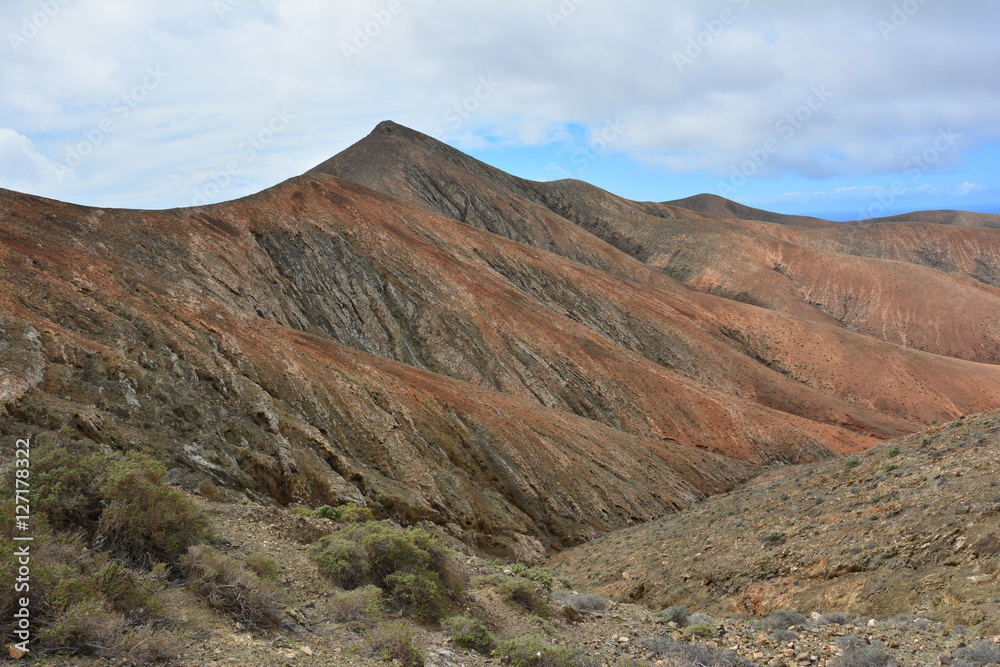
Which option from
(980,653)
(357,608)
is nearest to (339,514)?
(357,608)

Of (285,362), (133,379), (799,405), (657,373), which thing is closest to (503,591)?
(133,379)

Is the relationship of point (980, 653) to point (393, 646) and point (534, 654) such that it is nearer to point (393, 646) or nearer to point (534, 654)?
point (534, 654)

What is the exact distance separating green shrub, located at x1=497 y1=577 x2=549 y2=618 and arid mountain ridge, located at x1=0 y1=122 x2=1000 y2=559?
6.14 m

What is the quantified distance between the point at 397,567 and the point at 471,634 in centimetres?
181

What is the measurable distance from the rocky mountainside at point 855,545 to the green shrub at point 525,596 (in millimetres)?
5233

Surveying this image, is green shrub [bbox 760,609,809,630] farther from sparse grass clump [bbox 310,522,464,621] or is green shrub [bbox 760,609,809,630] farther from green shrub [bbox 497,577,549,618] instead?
sparse grass clump [bbox 310,522,464,621]

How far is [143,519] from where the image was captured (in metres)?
7.79

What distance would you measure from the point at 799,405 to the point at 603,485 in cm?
2534

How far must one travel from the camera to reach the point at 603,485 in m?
26.8

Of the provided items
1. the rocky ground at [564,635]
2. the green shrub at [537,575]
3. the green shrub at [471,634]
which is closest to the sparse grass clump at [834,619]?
the rocky ground at [564,635]

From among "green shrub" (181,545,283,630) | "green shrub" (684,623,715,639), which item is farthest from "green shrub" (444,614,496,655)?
"green shrub" (684,623,715,639)

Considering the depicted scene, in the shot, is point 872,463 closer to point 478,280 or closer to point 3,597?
point 3,597

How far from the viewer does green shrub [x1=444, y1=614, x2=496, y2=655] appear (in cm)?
834

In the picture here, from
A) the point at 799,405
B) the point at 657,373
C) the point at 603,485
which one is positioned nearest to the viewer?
the point at 603,485
